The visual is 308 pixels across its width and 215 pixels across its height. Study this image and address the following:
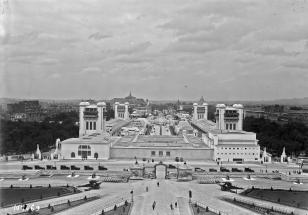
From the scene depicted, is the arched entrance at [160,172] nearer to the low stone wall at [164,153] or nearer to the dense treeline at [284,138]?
the low stone wall at [164,153]

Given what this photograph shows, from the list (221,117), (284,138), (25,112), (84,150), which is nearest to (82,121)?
(84,150)

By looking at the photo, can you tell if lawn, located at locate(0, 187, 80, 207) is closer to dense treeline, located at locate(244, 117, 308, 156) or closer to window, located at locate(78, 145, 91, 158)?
window, located at locate(78, 145, 91, 158)

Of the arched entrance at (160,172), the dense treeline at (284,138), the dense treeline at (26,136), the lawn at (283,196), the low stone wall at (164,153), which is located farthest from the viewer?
the dense treeline at (284,138)

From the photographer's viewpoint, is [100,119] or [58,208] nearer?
[58,208]

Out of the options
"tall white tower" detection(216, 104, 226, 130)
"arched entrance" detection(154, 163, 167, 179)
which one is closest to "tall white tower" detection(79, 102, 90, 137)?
"tall white tower" detection(216, 104, 226, 130)

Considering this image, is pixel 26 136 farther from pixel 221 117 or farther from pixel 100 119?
pixel 221 117

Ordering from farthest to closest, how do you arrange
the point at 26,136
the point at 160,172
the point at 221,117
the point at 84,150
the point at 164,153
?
1. the point at 221,117
2. the point at 26,136
3. the point at 164,153
4. the point at 84,150
5. the point at 160,172

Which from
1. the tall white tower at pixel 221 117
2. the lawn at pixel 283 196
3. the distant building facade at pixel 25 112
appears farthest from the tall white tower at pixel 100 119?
the lawn at pixel 283 196
